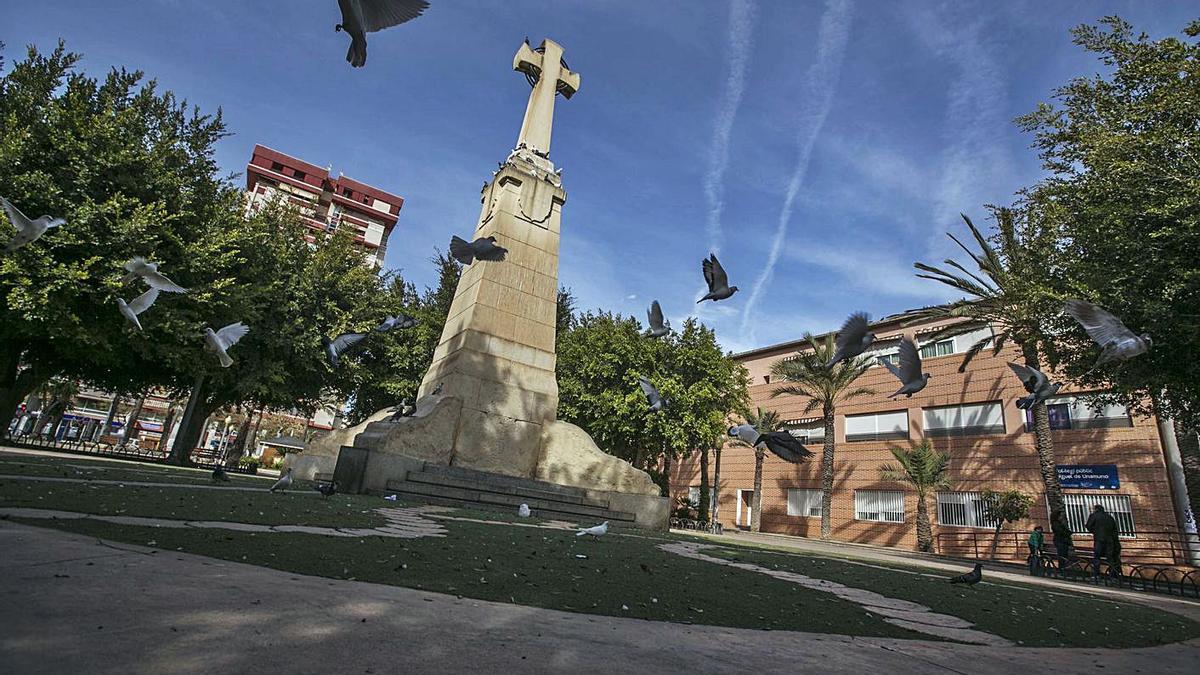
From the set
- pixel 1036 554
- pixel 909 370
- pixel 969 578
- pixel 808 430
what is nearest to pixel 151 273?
pixel 909 370

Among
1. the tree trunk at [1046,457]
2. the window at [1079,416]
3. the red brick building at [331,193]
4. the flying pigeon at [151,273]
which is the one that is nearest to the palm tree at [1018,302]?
the tree trunk at [1046,457]

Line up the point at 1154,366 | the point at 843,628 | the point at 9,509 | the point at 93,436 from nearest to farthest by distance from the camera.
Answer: the point at 843,628 < the point at 9,509 < the point at 1154,366 < the point at 93,436

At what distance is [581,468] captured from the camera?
13.0m

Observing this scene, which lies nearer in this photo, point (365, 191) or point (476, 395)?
point (476, 395)

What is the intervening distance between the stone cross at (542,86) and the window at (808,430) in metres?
24.8

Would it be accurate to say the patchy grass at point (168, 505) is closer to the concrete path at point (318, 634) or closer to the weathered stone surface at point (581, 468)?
the concrete path at point (318, 634)

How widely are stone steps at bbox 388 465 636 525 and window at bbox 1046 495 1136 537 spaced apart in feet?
74.2

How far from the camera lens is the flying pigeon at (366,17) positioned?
3.96 m

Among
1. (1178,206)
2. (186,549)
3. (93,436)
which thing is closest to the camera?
(186,549)

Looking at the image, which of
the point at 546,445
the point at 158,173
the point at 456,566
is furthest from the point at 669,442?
the point at 456,566

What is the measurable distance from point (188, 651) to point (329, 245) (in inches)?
1076

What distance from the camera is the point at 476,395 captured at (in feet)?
41.1

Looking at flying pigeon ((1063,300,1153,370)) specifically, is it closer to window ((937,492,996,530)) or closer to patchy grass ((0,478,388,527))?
patchy grass ((0,478,388,527))

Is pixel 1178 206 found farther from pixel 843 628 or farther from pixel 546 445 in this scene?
pixel 546 445
